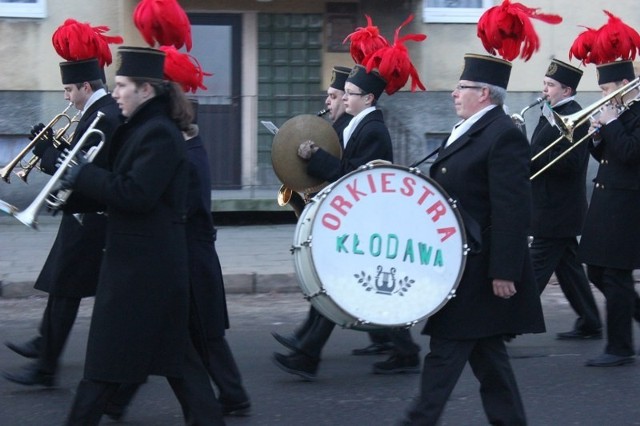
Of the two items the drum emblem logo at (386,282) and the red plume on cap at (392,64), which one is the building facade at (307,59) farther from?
the drum emblem logo at (386,282)

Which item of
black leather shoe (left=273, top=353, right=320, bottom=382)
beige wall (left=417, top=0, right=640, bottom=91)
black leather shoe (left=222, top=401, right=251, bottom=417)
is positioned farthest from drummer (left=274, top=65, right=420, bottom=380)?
beige wall (left=417, top=0, right=640, bottom=91)

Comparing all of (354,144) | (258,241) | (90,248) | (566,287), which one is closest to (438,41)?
(258,241)

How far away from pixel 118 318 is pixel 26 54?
8669 mm

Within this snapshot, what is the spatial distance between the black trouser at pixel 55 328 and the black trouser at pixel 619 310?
306 cm

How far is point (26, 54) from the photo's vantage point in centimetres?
1259

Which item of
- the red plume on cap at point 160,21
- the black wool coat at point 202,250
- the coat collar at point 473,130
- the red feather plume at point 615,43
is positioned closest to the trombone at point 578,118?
the red feather plume at point 615,43

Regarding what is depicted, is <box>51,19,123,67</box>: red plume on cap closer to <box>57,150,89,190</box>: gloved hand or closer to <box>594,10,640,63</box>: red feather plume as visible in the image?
<box>57,150,89,190</box>: gloved hand

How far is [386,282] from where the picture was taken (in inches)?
188

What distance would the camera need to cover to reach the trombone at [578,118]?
666 cm

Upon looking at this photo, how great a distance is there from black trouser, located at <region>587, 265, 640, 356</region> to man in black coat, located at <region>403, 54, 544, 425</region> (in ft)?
6.06

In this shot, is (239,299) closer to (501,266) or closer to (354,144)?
(354,144)

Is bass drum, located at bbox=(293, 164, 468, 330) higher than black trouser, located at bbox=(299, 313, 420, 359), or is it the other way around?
bass drum, located at bbox=(293, 164, 468, 330)

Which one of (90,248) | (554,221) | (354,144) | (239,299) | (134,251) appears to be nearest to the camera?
(134,251)

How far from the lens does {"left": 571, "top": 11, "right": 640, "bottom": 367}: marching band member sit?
6.61 meters
